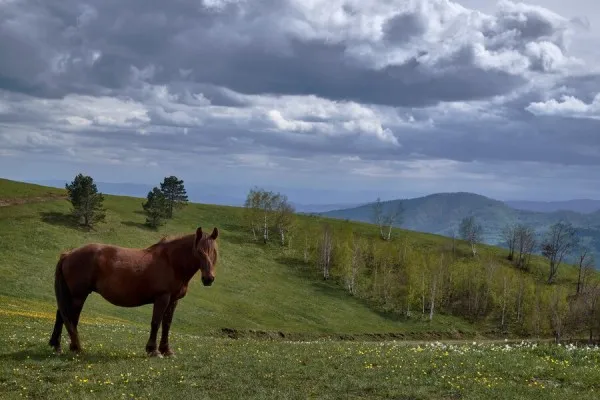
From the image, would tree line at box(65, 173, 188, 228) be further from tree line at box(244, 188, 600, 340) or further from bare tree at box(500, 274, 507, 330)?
bare tree at box(500, 274, 507, 330)

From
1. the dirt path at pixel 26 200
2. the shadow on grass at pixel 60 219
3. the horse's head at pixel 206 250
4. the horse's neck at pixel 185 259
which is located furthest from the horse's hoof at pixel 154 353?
the dirt path at pixel 26 200

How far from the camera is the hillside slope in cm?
6412

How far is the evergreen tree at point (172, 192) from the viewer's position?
124500 mm

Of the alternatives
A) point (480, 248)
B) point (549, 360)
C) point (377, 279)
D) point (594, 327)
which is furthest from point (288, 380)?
point (480, 248)

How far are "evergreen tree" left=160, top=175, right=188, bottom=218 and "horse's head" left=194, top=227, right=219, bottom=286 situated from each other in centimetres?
10813

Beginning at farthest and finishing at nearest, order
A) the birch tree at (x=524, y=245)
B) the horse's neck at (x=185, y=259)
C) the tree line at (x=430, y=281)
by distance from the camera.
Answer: the birch tree at (x=524, y=245) < the tree line at (x=430, y=281) < the horse's neck at (x=185, y=259)

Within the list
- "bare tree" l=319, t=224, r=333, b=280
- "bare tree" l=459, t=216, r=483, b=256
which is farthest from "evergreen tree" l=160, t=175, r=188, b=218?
"bare tree" l=459, t=216, r=483, b=256

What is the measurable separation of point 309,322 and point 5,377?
7233cm

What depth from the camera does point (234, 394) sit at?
13984mm

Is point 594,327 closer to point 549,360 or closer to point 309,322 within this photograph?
point 309,322

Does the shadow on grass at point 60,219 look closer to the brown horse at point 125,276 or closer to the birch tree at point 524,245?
the brown horse at point 125,276

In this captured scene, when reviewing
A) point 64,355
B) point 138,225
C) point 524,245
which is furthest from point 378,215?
point 64,355

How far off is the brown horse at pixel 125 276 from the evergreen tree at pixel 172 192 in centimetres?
10685

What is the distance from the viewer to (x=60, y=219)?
96.1 meters
